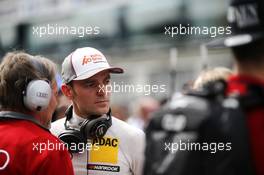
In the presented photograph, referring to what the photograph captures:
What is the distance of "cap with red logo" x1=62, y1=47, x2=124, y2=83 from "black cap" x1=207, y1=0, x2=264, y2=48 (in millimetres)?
1159

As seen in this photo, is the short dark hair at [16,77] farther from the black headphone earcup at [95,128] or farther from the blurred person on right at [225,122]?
the blurred person on right at [225,122]

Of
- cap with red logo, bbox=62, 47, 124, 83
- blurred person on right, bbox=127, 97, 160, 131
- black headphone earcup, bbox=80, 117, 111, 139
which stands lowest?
blurred person on right, bbox=127, 97, 160, 131

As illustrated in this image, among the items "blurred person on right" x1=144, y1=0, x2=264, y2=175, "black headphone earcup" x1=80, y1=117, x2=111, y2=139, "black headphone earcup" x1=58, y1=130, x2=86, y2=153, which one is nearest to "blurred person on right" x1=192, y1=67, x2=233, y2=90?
"blurred person on right" x1=144, y1=0, x2=264, y2=175

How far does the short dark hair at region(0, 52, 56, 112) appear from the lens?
2.34 meters

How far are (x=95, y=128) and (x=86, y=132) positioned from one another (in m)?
0.06

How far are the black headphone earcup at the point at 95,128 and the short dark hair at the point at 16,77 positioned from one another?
0.41 m

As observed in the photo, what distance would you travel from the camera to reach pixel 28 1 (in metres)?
9.67

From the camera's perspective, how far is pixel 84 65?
2.80 metres

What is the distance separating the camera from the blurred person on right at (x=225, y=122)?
4.94 feet

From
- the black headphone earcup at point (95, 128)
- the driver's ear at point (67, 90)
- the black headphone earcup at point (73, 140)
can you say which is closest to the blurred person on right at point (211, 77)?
the black headphone earcup at point (95, 128)

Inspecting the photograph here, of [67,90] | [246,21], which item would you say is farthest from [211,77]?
[67,90]

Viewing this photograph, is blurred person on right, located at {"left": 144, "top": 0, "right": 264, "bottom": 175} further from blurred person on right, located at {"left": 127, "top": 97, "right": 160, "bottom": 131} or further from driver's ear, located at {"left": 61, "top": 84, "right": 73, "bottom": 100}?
blurred person on right, located at {"left": 127, "top": 97, "right": 160, "bottom": 131}

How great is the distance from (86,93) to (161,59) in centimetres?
565

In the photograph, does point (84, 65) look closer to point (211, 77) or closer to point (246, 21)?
point (211, 77)
